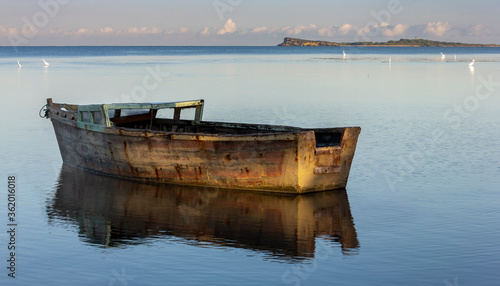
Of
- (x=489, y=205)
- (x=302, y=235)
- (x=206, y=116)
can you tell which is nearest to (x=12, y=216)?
(x=302, y=235)

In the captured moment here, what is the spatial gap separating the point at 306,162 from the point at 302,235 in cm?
259

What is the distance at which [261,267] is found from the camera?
33.3 ft

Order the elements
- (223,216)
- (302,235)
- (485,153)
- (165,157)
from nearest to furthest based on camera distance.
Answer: (302,235)
(223,216)
(165,157)
(485,153)

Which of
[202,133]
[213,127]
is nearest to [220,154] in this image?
[202,133]

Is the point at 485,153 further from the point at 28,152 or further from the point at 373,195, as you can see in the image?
the point at 28,152

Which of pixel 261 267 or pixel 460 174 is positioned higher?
pixel 460 174

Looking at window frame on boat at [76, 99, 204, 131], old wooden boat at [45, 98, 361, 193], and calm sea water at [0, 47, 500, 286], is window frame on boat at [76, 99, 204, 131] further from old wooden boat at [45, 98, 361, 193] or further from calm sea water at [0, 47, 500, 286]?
calm sea water at [0, 47, 500, 286]

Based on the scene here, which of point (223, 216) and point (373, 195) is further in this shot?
point (373, 195)

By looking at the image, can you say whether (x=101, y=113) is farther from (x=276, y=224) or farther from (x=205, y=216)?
(x=276, y=224)

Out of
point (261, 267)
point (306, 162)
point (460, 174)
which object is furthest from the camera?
point (460, 174)

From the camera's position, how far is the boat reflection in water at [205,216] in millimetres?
11742

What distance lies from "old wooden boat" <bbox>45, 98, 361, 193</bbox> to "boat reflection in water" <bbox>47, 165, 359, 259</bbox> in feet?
0.91

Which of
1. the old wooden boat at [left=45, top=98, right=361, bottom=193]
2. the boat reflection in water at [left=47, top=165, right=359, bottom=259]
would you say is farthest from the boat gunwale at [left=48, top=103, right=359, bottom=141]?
the boat reflection in water at [left=47, top=165, right=359, bottom=259]

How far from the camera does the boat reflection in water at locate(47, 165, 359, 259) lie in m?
11.7
